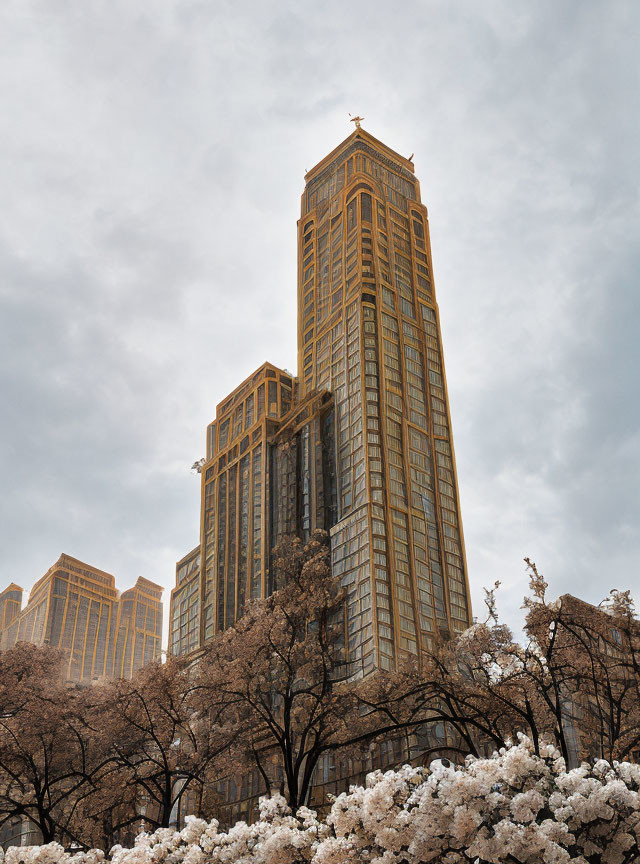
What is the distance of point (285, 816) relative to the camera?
18.8 metres

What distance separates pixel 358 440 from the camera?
80.4 meters

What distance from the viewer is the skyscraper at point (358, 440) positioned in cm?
7419

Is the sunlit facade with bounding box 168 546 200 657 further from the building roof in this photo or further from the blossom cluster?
the blossom cluster

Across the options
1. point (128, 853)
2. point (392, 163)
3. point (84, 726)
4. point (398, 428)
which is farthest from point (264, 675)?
point (392, 163)

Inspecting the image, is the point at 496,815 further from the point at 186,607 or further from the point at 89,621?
the point at 89,621

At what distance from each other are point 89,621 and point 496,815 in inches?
6342

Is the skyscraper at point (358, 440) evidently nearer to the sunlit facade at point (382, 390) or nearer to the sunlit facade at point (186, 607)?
the sunlit facade at point (382, 390)

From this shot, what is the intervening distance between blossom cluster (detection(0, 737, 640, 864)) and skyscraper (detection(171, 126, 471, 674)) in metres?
51.5

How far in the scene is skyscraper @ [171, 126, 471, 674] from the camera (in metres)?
74.2

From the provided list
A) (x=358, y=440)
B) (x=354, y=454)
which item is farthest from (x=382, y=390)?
(x=354, y=454)

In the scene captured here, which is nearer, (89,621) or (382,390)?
(382,390)

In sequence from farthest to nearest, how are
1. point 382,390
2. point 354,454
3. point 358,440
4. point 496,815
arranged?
point 382,390, point 358,440, point 354,454, point 496,815

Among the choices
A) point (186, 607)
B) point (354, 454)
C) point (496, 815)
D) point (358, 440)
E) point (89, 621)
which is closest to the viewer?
point (496, 815)

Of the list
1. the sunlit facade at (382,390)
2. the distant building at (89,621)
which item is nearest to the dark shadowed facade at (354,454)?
the sunlit facade at (382,390)
